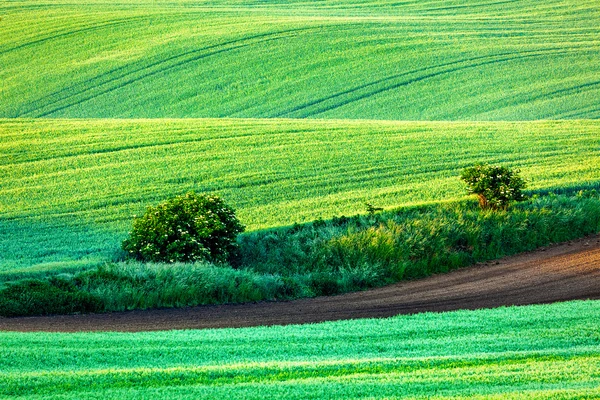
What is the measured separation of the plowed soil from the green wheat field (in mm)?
2121

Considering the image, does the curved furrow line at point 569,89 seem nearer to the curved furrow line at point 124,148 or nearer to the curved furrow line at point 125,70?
the curved furrow line at point 125,70

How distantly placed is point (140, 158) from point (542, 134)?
13.5 m

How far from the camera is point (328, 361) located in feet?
30.9

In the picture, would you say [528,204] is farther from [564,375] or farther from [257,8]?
[257,8]

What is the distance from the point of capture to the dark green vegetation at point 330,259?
15266mm

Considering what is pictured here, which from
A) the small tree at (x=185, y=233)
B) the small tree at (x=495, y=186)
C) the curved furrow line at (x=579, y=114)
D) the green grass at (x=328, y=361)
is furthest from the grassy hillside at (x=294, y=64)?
the green grass at (x=328, y=361)

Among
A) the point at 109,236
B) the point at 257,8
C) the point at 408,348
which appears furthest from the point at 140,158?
the point at 257,8

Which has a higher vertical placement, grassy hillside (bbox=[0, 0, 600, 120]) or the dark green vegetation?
grassy hillside (bbox=[0, 0, 600, 120])

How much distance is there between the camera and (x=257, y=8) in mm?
58594

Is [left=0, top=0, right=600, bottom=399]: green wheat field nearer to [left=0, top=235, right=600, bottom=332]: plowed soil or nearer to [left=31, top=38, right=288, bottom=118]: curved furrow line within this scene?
[left=31, top=38, right=288, bottom=118]: curved furrow line

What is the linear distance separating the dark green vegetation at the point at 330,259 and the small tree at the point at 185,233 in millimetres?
708

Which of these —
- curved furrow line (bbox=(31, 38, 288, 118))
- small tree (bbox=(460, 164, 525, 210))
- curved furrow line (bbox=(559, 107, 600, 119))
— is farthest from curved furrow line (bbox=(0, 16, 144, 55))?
small tree (bbox=(460, 164, 525, 210))

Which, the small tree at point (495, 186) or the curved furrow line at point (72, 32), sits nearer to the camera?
the small tree at point (495, 186)

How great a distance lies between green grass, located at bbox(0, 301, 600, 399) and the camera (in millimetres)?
8102
